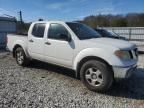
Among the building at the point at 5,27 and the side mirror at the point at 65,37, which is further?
the building at the point at 5,27

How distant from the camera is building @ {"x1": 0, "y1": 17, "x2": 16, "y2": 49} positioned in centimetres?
1675

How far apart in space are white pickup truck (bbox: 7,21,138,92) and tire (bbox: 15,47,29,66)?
0.22 meters

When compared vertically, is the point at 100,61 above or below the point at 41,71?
above

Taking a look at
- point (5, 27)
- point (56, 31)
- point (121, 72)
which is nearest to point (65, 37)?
point (56, 31)

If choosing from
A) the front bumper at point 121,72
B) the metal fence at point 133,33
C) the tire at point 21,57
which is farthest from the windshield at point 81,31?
the metal fence at point 133,33

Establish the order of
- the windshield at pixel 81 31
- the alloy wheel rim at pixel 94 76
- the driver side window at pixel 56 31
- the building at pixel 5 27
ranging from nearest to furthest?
1. the alloy wheel rim at pixel 94 76
2. the windshield at pixel 81 31
3. the driver side window at pixel 56 31
4. the building at pixel 5 27

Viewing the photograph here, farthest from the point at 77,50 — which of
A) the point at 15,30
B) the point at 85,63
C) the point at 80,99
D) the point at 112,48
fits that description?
the point at 15,30

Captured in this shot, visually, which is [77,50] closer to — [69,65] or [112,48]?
[69,65]

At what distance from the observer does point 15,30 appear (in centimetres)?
1864

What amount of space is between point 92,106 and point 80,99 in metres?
0.44

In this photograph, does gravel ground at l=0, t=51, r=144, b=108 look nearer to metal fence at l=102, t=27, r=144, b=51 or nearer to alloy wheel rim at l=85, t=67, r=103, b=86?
alloy wheel rim at l=85, t=67, r=103, b=86

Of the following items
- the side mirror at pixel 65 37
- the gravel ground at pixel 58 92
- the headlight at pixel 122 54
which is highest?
the side mirror at pixel 65 37

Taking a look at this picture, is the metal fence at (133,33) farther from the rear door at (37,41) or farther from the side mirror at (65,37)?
the side mirror at (65,37)

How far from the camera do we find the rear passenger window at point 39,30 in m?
7.11
